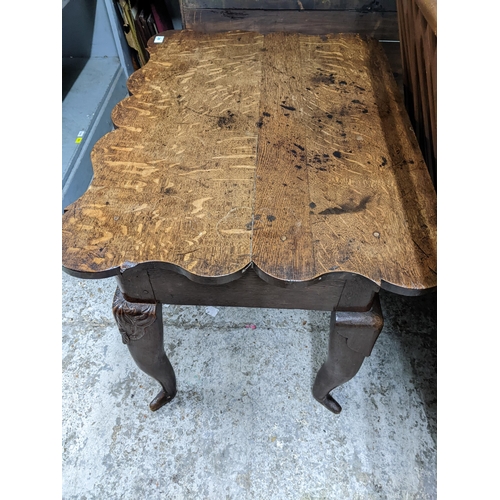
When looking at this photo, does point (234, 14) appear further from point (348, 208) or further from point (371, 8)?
point (348, 208)

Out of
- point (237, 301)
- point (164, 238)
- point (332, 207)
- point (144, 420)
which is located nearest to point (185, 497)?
point (144, 420)

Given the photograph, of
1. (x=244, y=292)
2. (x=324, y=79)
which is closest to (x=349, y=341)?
(x=244, y=292)

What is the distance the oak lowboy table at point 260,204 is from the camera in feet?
2.15

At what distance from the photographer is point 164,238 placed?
0.68 m

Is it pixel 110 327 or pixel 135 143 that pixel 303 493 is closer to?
A: pixel 110 327

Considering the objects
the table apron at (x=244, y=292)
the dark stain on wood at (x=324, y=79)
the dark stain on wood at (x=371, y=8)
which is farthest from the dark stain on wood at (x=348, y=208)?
the dark stain on wood at (x=371, y=8)

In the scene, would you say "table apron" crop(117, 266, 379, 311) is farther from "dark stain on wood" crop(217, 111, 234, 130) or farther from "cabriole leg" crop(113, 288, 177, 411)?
"dark stain on wood" crop(217, 111, 234, 130)

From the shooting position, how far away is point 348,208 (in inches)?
28.6

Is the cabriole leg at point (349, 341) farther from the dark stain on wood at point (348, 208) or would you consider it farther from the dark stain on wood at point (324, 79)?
the dark stain on wood at point (324, 79)

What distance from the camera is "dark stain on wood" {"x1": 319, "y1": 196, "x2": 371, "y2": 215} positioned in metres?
0.72

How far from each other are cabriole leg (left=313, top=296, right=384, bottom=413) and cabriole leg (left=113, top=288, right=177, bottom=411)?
36 cm

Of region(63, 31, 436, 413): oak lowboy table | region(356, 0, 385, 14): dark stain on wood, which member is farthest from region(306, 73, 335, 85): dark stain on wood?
region(356, 0, 385, 14): dark stain on wood

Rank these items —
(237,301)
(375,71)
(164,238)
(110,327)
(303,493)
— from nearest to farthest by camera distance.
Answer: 1. (164,238)
2. (237,301)
3. (303,493)
4. (375,71)
5. (110,327)

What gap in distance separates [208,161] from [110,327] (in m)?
0.75
